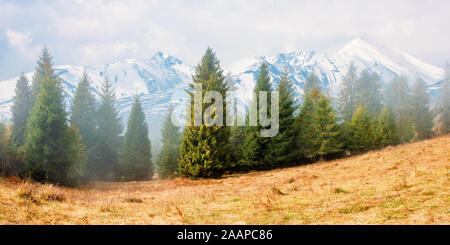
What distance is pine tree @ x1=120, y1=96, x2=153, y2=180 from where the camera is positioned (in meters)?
35.5

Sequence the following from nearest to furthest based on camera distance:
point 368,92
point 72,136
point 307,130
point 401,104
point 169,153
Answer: point 72,136 < point 307,130 < point 169,153 < point 368,92 < point 401,104

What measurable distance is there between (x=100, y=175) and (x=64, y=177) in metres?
15.4

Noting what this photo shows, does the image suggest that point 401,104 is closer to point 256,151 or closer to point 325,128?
point 325,128

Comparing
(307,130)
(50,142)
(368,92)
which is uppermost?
(368,92)

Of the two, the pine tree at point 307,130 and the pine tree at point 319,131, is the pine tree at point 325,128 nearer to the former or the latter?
the pine tree at point 319,131

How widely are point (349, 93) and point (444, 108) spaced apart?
16335 millimetres

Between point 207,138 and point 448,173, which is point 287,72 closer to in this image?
point 207,138

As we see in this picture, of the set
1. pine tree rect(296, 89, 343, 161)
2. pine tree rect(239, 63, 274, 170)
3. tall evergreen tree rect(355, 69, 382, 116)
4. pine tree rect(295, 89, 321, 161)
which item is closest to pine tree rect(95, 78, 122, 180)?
pine tree rect(239, 63, 274, 170)

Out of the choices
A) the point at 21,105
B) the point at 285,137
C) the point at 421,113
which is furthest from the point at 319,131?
the point at 21,105

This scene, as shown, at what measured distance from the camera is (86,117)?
3638cm

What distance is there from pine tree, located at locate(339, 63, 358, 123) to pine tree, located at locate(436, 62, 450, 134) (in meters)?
15.0

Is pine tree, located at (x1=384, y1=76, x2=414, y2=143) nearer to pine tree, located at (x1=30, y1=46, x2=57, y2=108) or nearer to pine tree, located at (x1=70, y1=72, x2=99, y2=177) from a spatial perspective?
pine tree, located at (x1=70, y1=72, x2=99, y2=177)

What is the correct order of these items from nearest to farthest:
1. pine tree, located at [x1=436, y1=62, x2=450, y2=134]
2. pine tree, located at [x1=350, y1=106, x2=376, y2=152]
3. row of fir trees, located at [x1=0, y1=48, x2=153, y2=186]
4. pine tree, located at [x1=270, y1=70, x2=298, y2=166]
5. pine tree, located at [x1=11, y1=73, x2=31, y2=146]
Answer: row of fir trees, located at [x1=0, y1=48, x2=153, y2=186]
pine tree, located at [x1=270, y1=70, x2=298, y2=166]
pine tree, located at [x1=350, y1=106, x2=376, y2=152]
pine tree, located at [x1=11, y1=73, x2=31, y2=146]
pine tree, located at [x1=436, y1=62, x2=450, y2=134]
